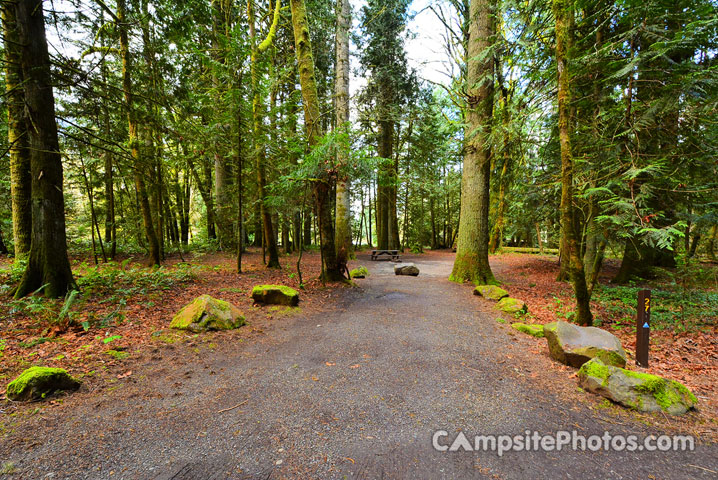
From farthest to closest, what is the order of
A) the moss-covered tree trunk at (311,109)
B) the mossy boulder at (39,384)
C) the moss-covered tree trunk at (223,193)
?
the moss-covered tree trunk at (223,193) < the moss-covered tree trunk at (311,109) < the mossy boulder at (39,384)

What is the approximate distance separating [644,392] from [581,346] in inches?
39.2

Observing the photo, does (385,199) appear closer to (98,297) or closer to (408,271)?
(408,271)

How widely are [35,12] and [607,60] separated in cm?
1082

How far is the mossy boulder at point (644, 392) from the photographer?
8.26 ft

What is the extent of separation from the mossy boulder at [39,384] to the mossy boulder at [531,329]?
6356 mm

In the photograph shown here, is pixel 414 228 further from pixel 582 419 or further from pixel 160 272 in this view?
pixel 582 419

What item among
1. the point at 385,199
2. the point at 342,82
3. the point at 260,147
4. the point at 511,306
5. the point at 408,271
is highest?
the point at 342,82

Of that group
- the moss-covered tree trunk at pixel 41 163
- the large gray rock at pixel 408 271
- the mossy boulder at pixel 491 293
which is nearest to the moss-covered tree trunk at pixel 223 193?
the moss-covered tree trunk at pixel 41 163

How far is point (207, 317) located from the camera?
181 inches

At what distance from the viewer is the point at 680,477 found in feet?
5.95

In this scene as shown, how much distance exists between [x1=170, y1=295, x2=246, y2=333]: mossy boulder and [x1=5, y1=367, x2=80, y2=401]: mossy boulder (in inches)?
67.4

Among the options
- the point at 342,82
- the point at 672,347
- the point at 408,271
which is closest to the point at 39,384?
the point at 672,347

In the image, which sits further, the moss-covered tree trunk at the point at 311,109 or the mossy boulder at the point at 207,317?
the moss-covered tree trunk at the point at 311,109

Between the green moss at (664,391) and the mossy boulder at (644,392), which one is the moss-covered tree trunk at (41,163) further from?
the green moss at (664,391)
